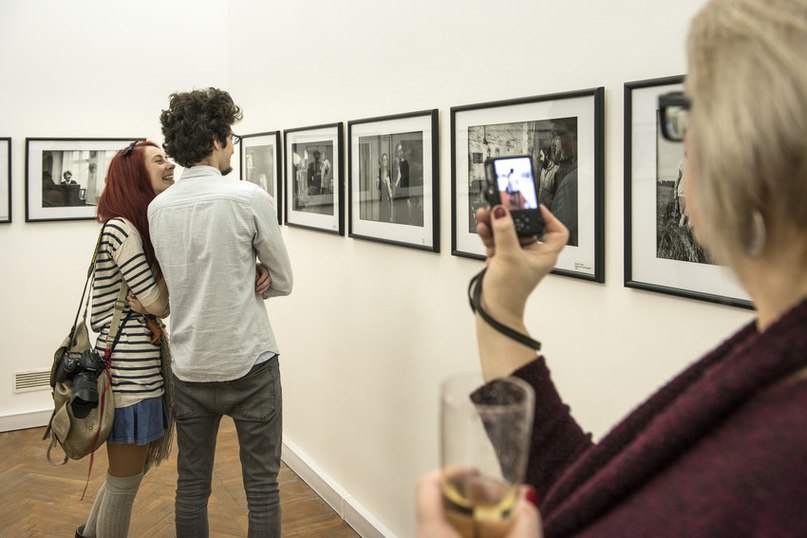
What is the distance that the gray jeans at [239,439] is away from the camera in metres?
3.17

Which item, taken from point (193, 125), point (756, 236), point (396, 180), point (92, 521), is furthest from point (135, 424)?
point (756, 236)

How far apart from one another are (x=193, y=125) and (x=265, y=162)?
1804 millimetres

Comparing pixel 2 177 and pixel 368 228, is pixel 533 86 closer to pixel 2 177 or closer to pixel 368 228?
pixel 368 228

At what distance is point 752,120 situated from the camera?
2.26 ft

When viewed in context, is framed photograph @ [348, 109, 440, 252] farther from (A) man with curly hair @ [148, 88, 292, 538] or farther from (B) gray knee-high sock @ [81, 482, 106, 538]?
(B) gray knee-high sock @ [81, 482, 106, 538]

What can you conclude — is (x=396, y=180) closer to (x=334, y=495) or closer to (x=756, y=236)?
(x=334, y=495)

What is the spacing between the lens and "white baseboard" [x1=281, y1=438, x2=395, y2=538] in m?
3.80

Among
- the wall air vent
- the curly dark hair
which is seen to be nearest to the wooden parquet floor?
the wall air vent

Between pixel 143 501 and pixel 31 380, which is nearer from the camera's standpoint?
pixel 143 501

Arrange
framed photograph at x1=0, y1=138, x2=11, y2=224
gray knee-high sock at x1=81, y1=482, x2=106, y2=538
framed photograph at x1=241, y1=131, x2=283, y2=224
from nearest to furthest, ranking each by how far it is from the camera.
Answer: gray knee-high sock at x1=81, y1=482, x2=106, y2=538 → framed photograph at x1=241, y1=131, x2=283, y2=224 → framed photograph at x1=0, y1=138, x2=11, y2=224

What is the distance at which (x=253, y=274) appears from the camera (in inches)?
126

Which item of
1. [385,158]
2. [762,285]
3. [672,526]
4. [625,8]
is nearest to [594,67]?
[625,8]

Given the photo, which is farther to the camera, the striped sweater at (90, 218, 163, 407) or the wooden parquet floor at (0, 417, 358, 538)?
the wooden parquet floor at (0, 417, 358, 538)

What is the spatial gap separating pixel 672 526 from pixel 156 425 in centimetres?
295
